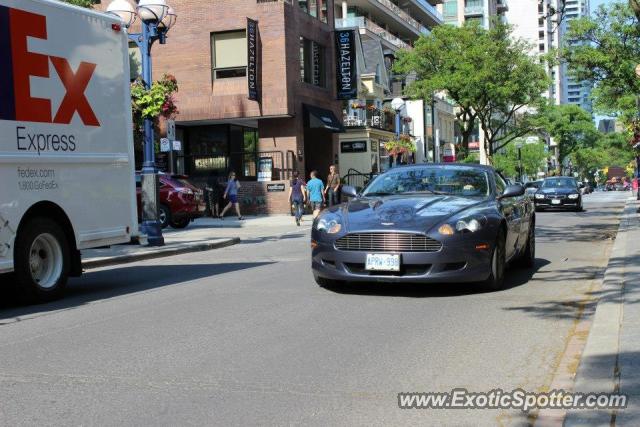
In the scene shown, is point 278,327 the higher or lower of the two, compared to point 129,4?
lower

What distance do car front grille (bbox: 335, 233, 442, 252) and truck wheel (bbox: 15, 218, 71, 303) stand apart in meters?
3.48

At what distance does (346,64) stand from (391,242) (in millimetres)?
28784

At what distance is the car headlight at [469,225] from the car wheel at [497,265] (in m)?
0.40

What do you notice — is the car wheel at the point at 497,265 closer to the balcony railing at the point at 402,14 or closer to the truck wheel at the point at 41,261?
the truck wheel at the point at 41,261

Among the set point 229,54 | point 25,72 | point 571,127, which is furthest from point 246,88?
point 571,127

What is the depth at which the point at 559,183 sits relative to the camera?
29781mm

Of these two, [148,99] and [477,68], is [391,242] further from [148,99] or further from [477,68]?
[477,68]

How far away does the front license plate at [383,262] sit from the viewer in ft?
25.5

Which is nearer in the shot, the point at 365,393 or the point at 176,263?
the point at 365,393

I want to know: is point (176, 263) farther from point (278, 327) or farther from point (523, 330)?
point (523, 330)

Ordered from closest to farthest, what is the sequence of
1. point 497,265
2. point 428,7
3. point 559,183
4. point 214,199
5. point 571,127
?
point 497,265, point 559,183, point 214,199, point 428,7, point 571,127

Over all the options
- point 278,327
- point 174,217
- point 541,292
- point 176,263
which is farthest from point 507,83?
point 278,327

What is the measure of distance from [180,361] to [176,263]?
7.92 metres

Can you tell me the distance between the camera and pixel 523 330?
641 centimetres
